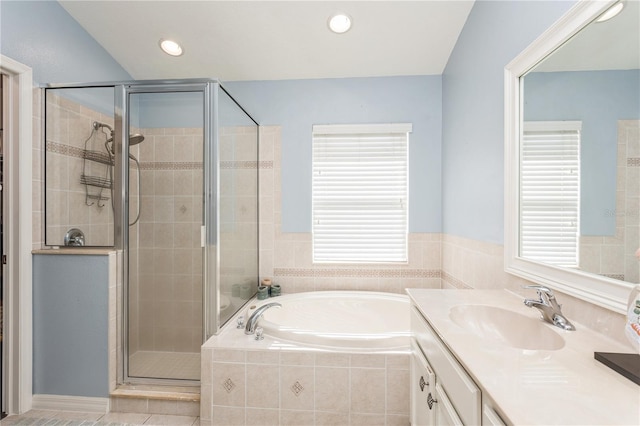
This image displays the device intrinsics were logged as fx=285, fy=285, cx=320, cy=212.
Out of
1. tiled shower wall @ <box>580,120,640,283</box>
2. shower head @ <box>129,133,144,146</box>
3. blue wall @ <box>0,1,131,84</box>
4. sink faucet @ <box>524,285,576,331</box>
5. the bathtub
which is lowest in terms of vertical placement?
the bathtub

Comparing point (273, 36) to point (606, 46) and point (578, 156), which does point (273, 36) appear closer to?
point (606, 46)

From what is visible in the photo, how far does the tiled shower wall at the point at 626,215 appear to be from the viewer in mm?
812

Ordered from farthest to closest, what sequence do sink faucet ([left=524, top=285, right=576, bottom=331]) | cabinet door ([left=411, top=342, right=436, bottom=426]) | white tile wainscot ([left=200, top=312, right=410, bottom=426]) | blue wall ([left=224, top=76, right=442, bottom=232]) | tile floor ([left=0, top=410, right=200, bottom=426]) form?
blue wall ([left=224, top=76, right=442, bottom=232])
tile floor ([left=0, top=410, right=200, bottom=426])
white tile wainscot ([left=200, top=312, right=410, bottom=426])
cabinet door ([left=411, top=342, right=436, bottom=426])
sink faucet ([left=524, top=285, right=576, bottom=331])

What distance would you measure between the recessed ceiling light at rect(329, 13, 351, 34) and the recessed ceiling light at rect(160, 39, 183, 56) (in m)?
1.23

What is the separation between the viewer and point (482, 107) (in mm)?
1746

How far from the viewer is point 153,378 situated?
73.3 inches

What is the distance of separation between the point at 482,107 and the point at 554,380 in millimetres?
1563

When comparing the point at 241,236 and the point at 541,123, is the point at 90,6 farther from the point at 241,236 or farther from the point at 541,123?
the point at 541,123

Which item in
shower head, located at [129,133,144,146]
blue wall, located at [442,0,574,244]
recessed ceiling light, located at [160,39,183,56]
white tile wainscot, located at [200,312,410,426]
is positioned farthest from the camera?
recessed ceiling light, located at [160,39,183,56]

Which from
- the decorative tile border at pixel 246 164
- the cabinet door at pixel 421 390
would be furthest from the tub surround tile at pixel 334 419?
the decorative tile border at pixel 246 164

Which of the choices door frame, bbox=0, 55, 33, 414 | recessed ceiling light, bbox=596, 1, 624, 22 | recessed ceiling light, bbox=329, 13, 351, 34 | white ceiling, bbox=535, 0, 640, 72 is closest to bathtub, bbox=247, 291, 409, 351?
door frame, bbox=0, 55, 33, 414

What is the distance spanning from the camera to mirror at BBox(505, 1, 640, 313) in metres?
0.85

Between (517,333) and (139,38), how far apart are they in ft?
10.1

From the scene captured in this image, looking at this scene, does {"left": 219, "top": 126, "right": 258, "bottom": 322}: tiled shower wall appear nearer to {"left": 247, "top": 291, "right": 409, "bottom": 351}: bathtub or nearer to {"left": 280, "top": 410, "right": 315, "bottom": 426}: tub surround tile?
{"left": 247, "top": 291, "right": 409, "bottom": 351}: bathtub
